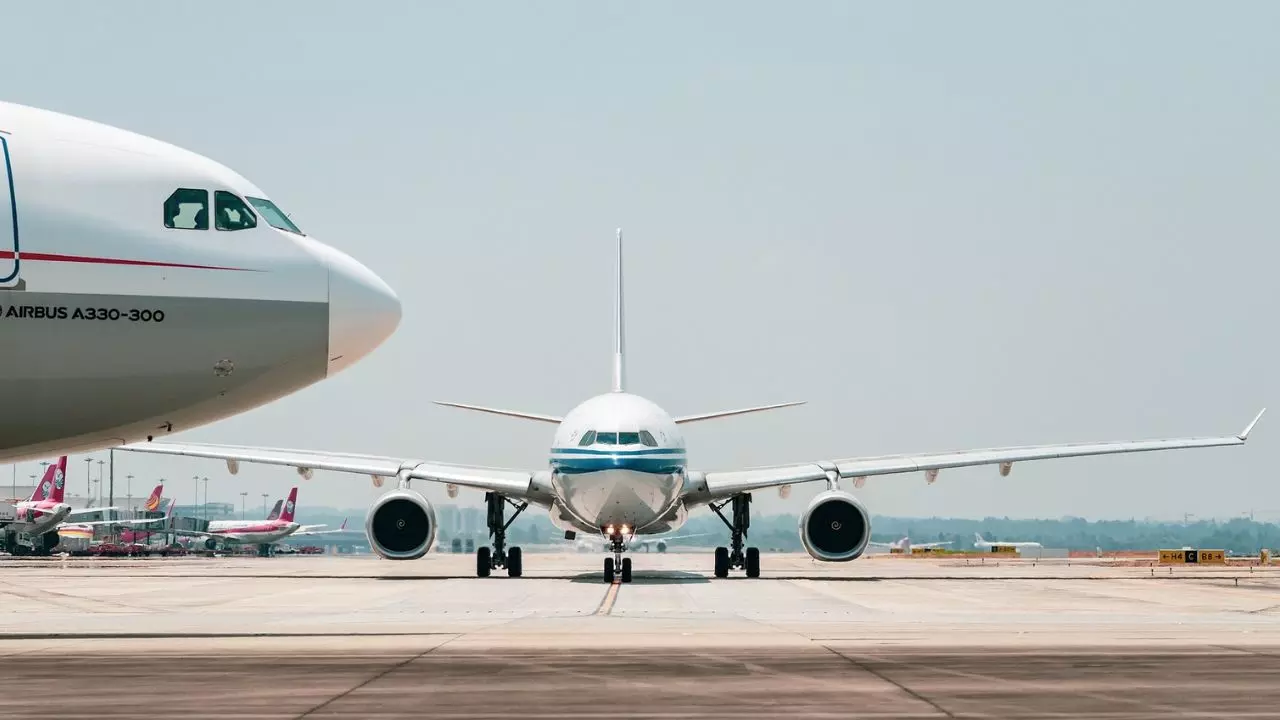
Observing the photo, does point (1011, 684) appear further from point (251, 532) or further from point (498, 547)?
point (251, 532)

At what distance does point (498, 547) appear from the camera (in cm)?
3659

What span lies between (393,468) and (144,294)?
846 inches

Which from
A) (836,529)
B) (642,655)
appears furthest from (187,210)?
(836,529)

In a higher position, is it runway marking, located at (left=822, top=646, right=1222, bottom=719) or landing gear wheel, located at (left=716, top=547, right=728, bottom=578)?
runway marking, located at (left=822, top=646, right=1222, bottom=719)

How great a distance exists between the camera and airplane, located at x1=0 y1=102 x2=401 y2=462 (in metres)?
13.9

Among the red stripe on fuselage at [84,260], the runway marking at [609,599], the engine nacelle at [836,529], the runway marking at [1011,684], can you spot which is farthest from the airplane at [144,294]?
the engine nacelle at [836,529]

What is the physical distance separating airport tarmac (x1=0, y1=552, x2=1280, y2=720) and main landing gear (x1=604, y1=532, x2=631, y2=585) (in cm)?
548

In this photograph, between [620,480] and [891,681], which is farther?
[620,480]

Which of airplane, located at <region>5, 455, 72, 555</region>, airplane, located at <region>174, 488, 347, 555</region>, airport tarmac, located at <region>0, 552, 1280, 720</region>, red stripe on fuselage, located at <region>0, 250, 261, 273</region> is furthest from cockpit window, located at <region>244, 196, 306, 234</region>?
airplane, located at <region>174, 488, 347, 555</region>

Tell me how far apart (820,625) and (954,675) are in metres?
6.61

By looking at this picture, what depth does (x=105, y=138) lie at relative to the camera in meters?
14.7

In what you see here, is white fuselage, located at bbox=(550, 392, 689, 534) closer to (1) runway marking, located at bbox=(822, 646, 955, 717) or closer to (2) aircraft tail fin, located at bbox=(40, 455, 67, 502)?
(1) runway marking, located at bbox=(822, 646, 955, 717)

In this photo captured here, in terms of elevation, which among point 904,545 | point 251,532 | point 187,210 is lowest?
point 904,545

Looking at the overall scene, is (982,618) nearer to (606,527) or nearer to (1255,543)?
(606,527)
